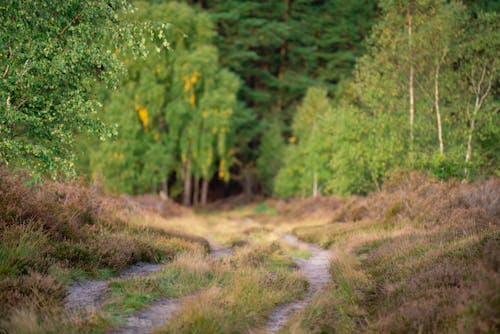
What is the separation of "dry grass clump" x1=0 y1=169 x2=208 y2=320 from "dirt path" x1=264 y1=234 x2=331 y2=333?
3.52 metres

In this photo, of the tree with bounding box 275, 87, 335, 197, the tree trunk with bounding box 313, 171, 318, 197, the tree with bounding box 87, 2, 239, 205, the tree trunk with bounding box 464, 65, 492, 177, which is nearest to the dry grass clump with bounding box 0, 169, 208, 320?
the tree trunk with bounding box 464, 65, 492, 177

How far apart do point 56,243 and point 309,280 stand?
6.01 metres

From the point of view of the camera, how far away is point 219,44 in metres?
51.3

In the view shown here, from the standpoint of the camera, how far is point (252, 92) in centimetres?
5278

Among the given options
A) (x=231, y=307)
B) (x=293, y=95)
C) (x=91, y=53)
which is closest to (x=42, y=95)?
(x=91, y=53)

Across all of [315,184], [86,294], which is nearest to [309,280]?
[86,294]

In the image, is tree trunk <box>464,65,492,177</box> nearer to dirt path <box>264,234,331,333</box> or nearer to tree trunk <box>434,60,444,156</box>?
tree trunk <box>434,60,444,156</box>

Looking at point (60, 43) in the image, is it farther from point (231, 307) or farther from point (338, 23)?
point (338, 23)

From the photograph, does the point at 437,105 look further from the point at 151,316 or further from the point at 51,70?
the point at 151,316

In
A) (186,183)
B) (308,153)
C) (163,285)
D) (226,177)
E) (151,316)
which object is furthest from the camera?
(226,177)

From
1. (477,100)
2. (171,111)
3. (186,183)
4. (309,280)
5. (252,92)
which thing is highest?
(252,92)

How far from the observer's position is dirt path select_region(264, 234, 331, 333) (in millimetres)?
8086

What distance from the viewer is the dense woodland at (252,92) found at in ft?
30.8

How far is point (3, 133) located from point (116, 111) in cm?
2592
